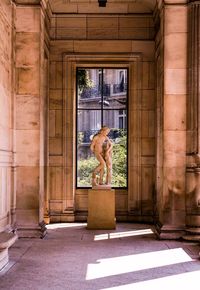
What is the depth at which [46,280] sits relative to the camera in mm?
6938

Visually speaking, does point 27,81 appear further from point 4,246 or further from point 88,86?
point 4,246

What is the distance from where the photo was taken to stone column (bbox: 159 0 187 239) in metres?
10.9

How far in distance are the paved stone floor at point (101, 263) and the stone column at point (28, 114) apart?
2.76 feet

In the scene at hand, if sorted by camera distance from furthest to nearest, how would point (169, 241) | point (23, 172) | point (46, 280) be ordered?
point (23, 172) → point (169, 241) → point (46, 280)

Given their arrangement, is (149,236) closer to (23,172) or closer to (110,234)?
(110,234)

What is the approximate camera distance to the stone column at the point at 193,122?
10664 mm

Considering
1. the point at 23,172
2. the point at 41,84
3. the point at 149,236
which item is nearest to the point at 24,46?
the point at 41,84

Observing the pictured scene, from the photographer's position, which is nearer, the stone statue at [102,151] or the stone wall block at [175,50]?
the stone wall block at [175,50]

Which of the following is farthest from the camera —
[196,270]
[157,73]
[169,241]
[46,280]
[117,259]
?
[157,73]

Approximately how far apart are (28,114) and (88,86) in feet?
13.5

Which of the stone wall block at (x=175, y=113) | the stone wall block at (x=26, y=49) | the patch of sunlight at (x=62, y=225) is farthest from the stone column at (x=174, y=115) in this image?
the patch of sunlight at (x=62, y=225)

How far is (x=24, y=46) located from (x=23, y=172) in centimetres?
284

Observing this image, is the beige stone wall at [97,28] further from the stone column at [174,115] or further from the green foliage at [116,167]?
the stone column at [174,115]

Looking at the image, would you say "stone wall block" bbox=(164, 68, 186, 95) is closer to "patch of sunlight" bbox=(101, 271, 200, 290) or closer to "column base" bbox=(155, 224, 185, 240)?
"column base" bbox=(155, 224, 185, 240)
